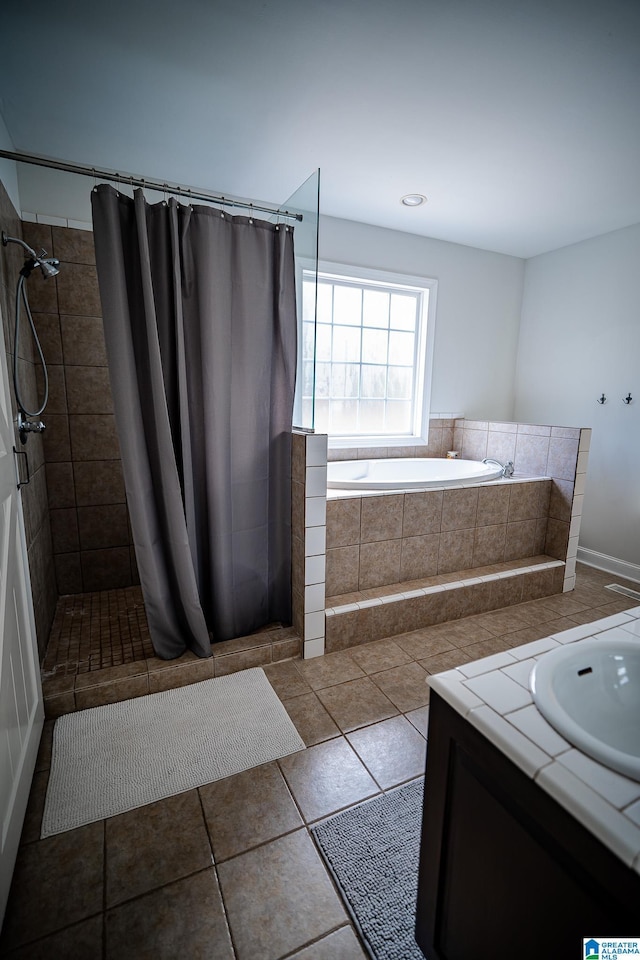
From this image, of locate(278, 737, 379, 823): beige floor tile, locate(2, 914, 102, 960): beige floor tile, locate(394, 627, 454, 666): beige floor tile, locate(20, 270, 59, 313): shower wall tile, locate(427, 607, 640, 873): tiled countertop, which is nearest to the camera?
locate(427, 607, 640, 873): tiled countertop

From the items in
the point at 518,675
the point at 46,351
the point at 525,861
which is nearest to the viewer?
the point at 525,861

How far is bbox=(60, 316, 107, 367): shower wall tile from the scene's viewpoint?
100 inches

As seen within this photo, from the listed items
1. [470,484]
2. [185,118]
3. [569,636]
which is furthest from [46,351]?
[569,636]

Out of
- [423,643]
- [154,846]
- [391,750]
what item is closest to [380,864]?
[391,750]

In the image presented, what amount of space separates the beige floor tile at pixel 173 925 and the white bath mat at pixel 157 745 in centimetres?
32

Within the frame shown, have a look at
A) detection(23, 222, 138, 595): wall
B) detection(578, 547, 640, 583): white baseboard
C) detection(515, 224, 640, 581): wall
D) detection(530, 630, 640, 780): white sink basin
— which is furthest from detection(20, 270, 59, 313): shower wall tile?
detection(578, 547, 640, 583): white baseboard

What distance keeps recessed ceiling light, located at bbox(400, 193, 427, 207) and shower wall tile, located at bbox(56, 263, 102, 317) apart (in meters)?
2.00

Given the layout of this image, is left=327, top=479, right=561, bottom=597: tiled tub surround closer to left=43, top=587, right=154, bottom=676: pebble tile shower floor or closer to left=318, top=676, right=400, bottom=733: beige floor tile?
left=318, top=676, right=400, bottom=733: beige floor tile

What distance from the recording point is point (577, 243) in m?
3.56

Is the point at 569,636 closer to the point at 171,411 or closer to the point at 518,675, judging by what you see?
the point at 518,675

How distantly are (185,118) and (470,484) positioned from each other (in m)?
2.45

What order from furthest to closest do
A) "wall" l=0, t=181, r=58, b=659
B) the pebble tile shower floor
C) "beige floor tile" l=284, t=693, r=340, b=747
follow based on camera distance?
the pebble tile shower floor → "wall" l=0, t=181, r=58, b=659 → "beige floor tile" l=284, t=693, r=340, b=747

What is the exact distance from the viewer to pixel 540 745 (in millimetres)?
731

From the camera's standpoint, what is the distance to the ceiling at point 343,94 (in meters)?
1.52
